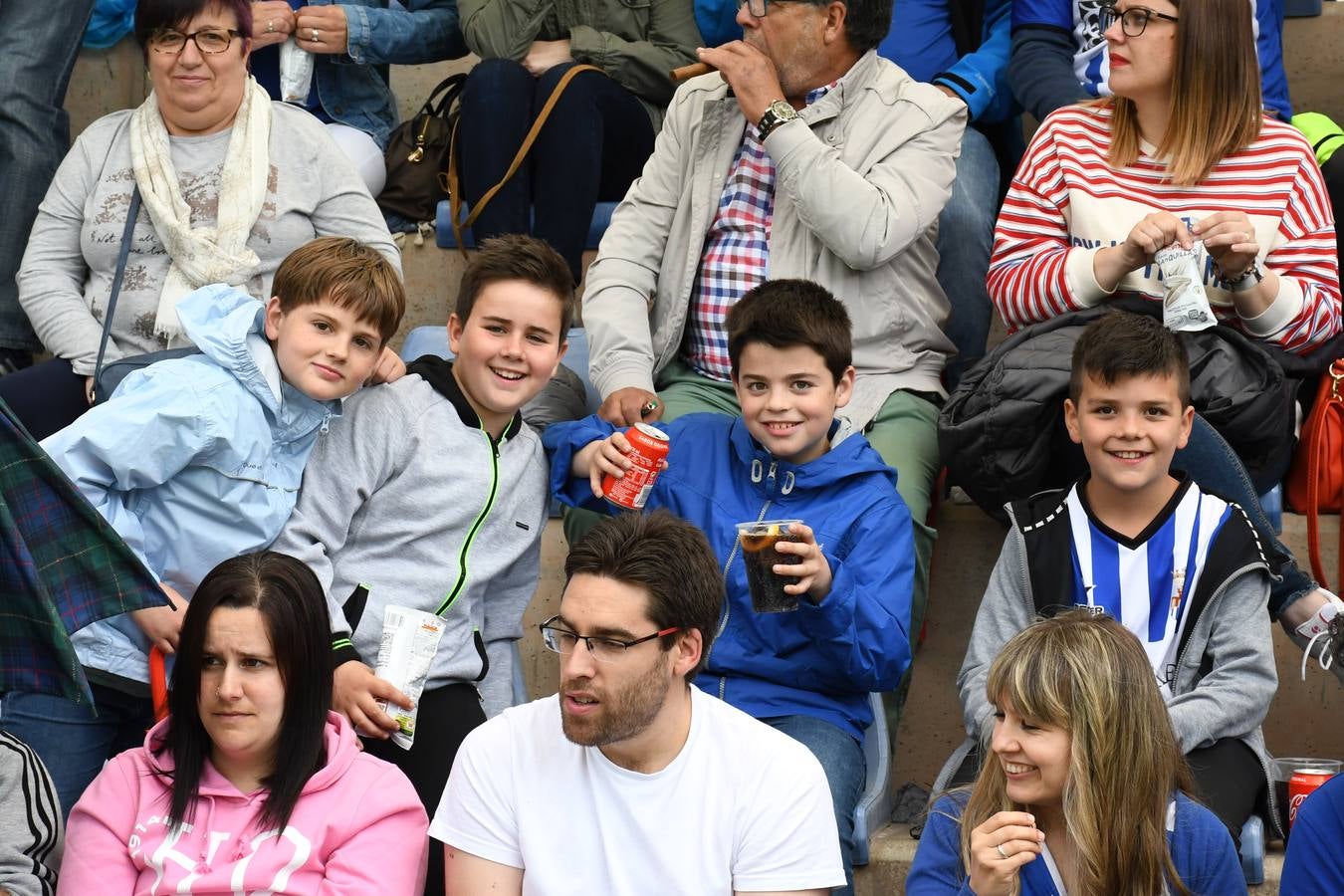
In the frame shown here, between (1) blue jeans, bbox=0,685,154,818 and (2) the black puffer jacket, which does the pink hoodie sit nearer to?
(1) blue jeans, bbox=0,685,154,818

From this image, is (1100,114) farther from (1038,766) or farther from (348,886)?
(348,886)

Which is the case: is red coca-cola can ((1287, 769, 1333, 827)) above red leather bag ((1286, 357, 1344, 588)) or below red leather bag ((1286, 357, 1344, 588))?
below

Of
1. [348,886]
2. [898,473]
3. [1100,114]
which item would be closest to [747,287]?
[898,473]

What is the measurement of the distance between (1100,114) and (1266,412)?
81 cm

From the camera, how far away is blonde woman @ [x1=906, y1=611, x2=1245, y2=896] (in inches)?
101

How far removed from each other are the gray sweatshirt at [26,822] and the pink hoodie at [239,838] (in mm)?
40

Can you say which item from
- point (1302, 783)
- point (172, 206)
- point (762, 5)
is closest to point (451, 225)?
point (172, 206)

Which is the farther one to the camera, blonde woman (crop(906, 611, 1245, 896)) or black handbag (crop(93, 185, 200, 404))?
black handbag (crop(93, 185, 200, 404))

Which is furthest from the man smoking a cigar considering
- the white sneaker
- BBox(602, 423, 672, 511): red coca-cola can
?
the white sneaker

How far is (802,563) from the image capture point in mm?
2967

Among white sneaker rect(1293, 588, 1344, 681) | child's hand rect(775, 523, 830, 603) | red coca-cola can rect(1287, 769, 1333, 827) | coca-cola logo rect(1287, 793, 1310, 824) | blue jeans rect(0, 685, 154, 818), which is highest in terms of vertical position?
child's hand rect(775, 523, 830, 603)

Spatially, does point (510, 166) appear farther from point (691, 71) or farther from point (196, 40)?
point (196, 40)

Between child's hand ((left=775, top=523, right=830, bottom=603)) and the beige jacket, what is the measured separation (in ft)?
2.86

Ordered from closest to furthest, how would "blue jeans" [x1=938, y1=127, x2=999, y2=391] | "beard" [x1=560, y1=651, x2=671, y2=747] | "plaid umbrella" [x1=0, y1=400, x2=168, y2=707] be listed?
"plaid umbrella" [x1=0, y1=400, x2=168, y2=707], "beard" [x1=560, y1=651, x2=671, y2=747], "blue jeans" [x1=938, y1=127, x2=999, y2=391]
